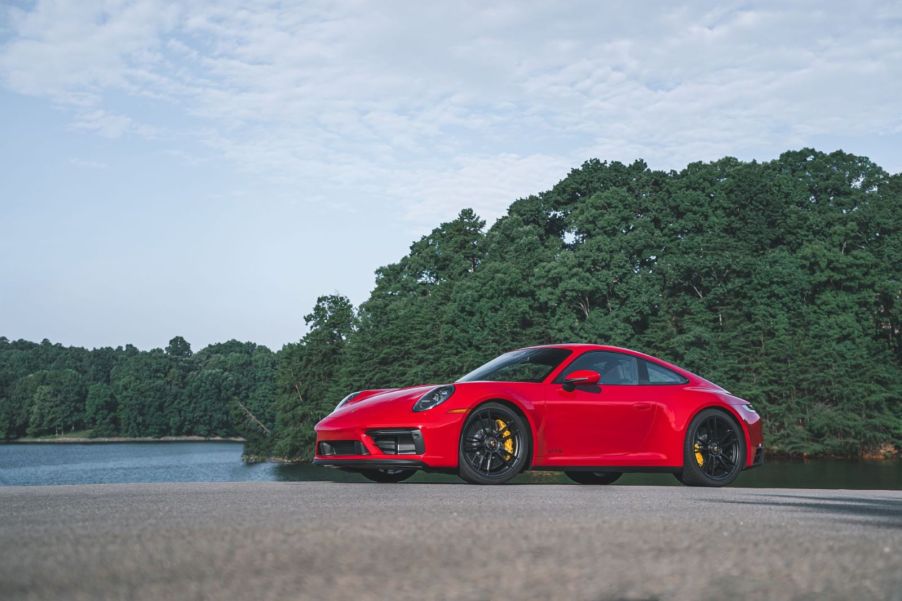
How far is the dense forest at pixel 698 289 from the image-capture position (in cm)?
4872

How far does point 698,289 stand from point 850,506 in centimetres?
4812

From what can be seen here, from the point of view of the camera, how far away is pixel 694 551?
379 centimetres

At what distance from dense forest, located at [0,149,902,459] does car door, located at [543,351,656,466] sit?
38613 millimetres

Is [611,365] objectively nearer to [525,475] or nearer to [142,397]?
[525,475]

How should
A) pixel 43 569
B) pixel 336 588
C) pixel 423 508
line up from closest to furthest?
pixel 336 588, pixel 43 569, pixel 423 508

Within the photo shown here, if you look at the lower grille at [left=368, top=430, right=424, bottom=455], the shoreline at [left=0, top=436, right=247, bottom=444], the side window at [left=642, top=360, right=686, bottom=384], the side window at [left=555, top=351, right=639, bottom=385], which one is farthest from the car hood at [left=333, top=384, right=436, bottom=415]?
the shoreline at [left=0, top=436, right=247, bottom=444]

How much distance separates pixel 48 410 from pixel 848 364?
125 metres

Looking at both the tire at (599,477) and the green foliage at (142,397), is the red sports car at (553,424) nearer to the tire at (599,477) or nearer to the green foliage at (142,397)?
the tire at (599,477)

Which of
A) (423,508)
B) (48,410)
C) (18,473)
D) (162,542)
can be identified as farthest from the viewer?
(48,410)

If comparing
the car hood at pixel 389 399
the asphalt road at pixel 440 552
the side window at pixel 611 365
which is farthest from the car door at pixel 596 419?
the asphalt road at pixel 440 552

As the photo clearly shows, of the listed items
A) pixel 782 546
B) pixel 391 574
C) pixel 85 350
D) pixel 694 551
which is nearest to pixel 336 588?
pixel 391 574

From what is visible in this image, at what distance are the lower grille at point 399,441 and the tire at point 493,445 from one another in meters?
0.42

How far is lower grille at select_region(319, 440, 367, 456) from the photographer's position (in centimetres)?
944

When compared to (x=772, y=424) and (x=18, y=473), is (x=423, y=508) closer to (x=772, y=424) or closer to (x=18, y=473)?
(x=772, y=424)
